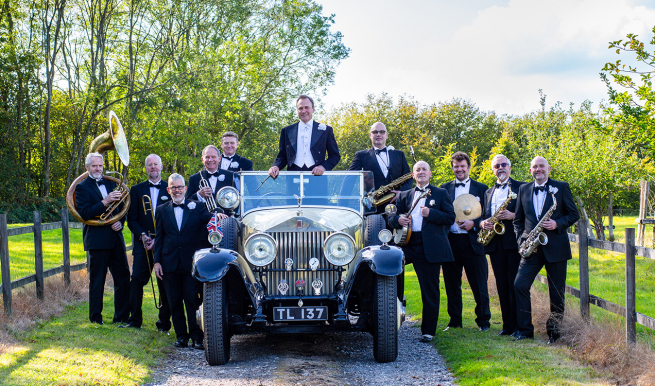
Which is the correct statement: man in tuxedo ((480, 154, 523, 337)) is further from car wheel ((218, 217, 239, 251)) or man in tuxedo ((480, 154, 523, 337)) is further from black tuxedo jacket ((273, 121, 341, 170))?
car wheel ((218, 217, 239, 251))

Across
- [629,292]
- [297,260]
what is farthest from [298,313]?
[629,292]

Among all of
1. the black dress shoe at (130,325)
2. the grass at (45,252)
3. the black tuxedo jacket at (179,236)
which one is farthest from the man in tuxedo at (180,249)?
the grass at (45,252)

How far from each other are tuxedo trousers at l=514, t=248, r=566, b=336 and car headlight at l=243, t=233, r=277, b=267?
10.1 ft

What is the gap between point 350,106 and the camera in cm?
4534

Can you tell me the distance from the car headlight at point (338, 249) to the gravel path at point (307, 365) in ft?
3.65

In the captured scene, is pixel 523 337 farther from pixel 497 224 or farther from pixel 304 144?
pixel 304 144

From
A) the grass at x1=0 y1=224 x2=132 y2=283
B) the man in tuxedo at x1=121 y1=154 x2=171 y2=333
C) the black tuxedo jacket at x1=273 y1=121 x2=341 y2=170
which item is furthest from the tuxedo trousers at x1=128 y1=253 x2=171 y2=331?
the grass at x1=0 y1=224 x2=132 y2=283

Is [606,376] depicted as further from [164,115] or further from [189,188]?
[164,115]

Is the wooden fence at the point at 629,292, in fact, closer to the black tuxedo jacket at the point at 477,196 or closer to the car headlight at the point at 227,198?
the black tuxedo jacket at the point at 477,196

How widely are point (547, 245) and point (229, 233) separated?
371 centimetres

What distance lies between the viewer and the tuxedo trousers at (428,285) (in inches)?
285

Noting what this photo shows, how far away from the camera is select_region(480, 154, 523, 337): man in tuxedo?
738 centimetres

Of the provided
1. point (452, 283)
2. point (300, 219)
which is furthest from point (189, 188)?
point (452, 283)

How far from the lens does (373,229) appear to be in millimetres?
6961
